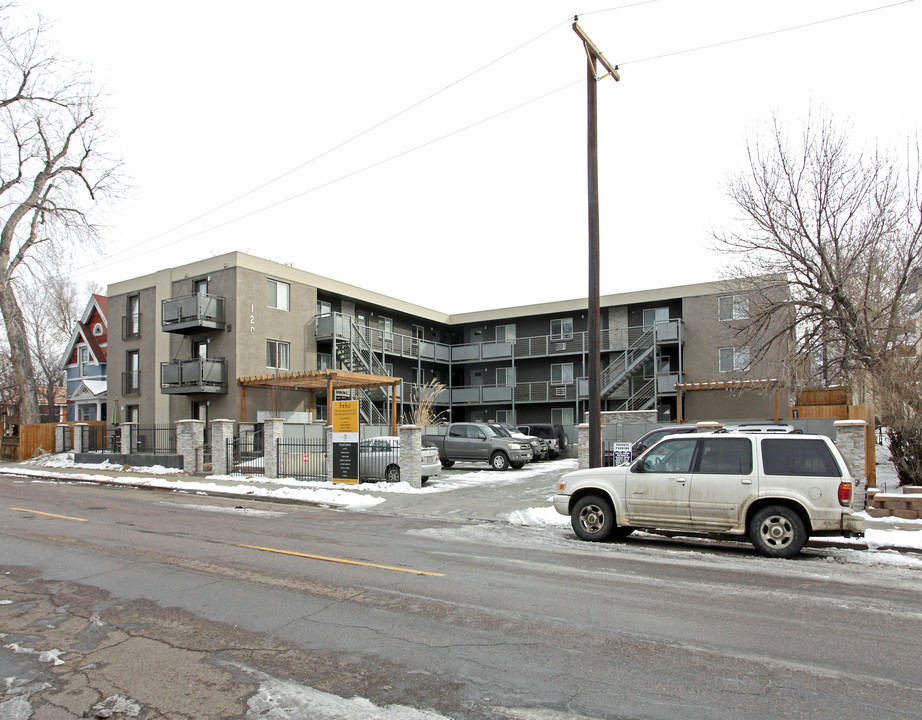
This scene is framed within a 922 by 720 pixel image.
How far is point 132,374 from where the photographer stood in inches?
1302

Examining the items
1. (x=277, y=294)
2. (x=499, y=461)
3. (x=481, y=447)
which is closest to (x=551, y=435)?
(x=499, y=461)

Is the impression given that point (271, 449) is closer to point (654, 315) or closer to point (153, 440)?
point (153, 440)

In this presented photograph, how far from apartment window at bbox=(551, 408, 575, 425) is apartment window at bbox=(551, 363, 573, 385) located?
5.74 ft

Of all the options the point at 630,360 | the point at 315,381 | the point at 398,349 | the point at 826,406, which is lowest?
the point at 826,406

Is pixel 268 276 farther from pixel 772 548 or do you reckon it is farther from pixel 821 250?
pixel 772 548

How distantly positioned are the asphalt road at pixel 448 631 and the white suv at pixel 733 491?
467mm

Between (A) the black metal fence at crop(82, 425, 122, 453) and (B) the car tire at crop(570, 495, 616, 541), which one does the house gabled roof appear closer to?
(A) the black metal fence at crop(82, 425, 122, 453)

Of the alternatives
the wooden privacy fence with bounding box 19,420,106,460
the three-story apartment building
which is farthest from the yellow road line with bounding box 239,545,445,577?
the wooden privacy fence with bounding box 19,420,106,460

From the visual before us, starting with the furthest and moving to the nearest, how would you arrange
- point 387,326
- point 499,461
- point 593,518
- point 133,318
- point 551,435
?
point 387,326, point 133,318, point 551,435, point 499,461, point 593,518

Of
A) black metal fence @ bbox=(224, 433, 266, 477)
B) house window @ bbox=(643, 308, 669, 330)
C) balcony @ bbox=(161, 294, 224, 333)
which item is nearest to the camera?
black metal fence @ bbox=(224, 433, 266, 477)

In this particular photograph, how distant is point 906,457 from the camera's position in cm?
1428

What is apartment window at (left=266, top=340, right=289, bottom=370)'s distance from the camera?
30.0m

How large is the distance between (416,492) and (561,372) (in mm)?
22770

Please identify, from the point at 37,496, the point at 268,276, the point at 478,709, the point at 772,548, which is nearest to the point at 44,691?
the point at 478,709
